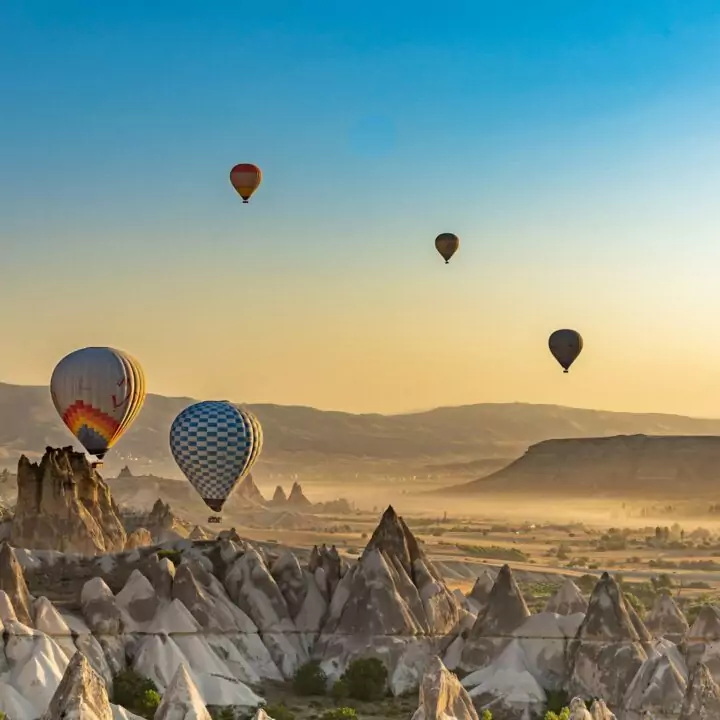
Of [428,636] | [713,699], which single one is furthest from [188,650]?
[713,699]

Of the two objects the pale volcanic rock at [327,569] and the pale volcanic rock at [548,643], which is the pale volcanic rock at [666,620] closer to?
the pale volcanic rock at [548,643]

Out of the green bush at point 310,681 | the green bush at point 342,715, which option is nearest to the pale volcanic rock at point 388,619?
the green bush at point 310,681

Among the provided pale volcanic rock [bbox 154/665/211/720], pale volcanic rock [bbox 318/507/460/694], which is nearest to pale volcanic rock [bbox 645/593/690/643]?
pale volcanic rock [bbox 318/507/460/694]

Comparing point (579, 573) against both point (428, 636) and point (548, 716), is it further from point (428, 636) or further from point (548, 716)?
point (548, 716)

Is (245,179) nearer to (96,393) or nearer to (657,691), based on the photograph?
(96,393)

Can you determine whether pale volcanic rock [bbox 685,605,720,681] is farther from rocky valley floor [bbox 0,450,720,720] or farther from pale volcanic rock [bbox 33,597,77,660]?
pale volcanic rock [bbox 33,597,77,660]

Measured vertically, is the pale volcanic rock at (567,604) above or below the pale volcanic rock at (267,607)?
above
